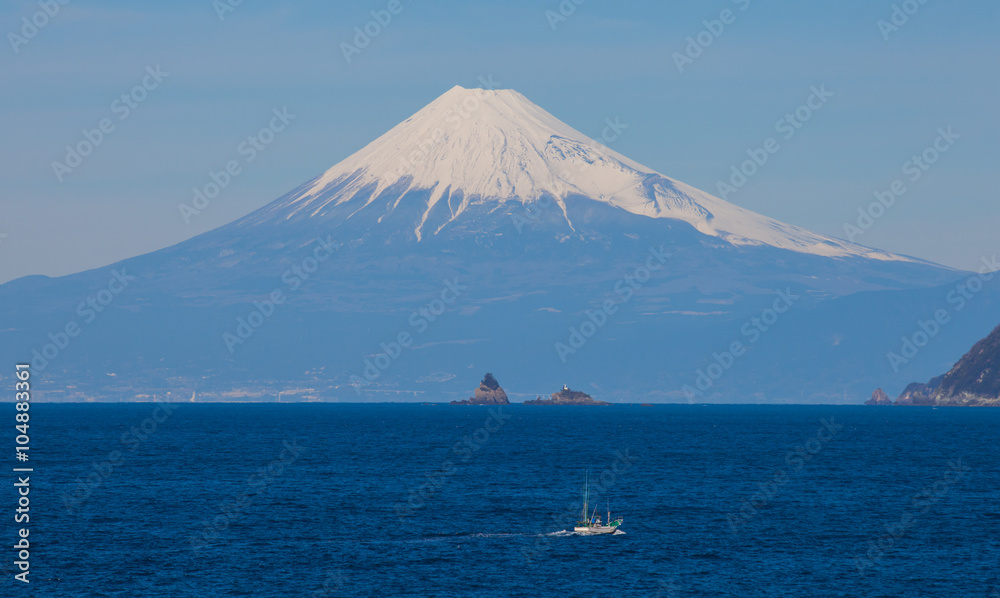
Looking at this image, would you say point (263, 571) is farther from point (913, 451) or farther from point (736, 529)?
point (913, 451)

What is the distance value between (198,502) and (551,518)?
92.1 feet

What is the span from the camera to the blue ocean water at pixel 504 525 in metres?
65.1

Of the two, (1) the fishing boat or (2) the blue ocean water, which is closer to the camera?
(2) the blue ocean water

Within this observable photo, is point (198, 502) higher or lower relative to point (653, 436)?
lower

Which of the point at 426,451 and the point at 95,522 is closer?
the point at 95,522

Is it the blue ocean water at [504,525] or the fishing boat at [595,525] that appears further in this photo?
the fishing boat at [595,525]

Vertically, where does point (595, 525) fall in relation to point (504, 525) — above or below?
below

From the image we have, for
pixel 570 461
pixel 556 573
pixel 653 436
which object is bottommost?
pixel 556 573

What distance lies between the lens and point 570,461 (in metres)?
130

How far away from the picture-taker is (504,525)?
81.8m

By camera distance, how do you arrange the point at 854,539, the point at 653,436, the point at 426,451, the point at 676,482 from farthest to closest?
the point at 653,436
the point at 426,451
the point at 676,482
the point at 854,539

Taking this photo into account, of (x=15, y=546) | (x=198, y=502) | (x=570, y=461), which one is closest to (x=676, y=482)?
(x=570, y=461)

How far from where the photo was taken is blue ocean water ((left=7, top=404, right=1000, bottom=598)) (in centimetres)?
6506

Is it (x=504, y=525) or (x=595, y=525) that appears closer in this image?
(x=595, y=525)
